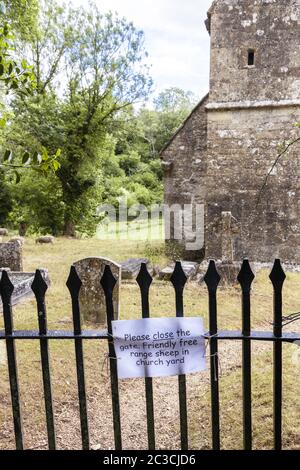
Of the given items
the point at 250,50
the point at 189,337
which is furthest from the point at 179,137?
the point at 189,337

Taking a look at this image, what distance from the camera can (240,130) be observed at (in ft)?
35.1

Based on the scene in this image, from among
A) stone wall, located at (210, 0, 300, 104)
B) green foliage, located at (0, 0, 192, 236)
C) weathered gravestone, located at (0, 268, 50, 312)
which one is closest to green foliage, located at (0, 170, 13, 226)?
green foliage, located at (0, 0, 192, 236)

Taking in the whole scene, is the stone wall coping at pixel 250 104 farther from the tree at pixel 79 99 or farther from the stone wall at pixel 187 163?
the tree at pixel 79 99

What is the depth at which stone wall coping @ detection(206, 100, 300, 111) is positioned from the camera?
10209mm

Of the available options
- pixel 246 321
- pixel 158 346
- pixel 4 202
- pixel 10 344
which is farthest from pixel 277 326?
pixel 4 202

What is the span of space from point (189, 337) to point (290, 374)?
9.36 ft

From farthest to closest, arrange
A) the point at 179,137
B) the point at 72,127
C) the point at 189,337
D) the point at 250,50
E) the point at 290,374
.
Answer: the point at 72,127 < the point at 179,137 < the point at 250,50 < the point at 290,374 < the point at 189,337

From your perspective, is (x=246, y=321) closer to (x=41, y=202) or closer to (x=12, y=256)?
(x=12, y=256)

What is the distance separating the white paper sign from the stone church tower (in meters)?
7.79

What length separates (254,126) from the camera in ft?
34.8

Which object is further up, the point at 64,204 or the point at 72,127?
the point at 72,127

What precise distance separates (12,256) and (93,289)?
13.0 ft

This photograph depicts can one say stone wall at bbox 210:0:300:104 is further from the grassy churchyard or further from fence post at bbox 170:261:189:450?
fence post at bbox 170:261:189:450

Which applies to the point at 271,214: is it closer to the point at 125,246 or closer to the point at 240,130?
the point at 240,130
